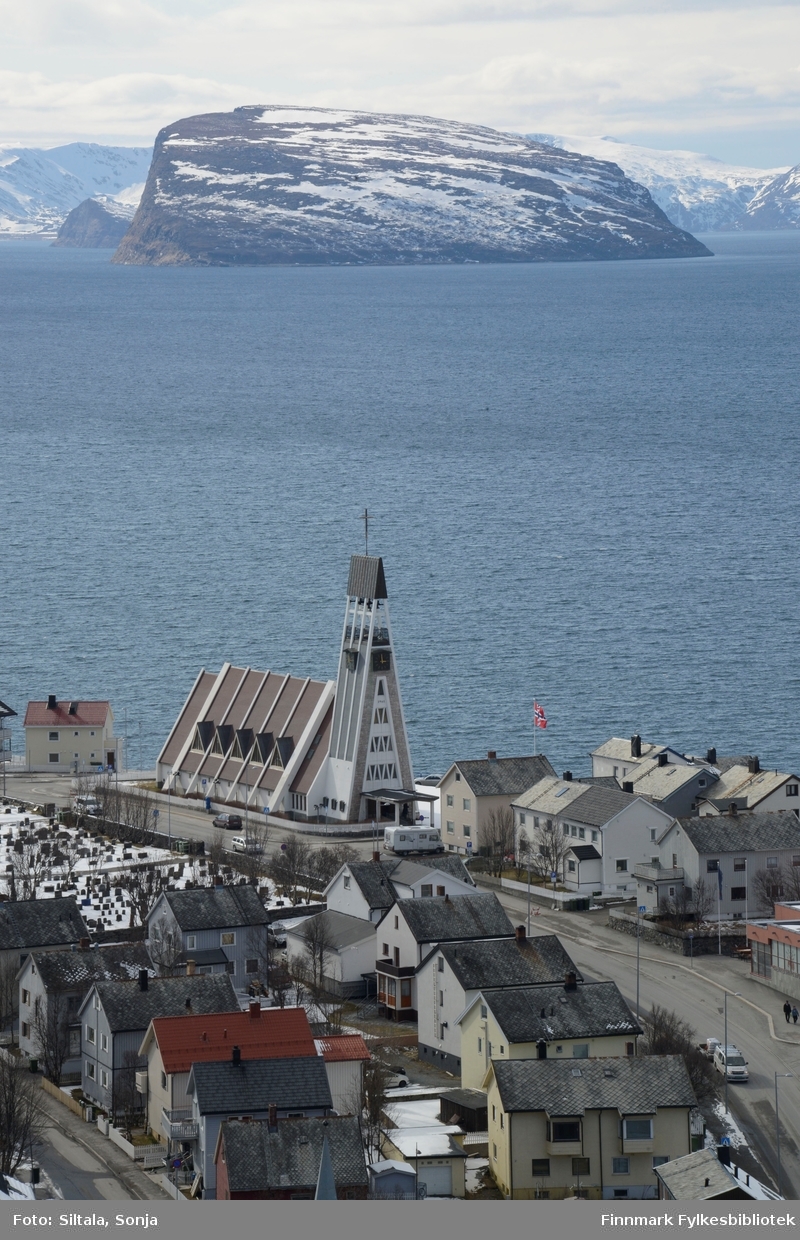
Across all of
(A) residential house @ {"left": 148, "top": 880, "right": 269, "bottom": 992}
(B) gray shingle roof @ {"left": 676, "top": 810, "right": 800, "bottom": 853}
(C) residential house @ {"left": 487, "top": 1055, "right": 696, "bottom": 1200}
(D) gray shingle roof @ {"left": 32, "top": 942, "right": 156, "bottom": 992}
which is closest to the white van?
(A) residential house @ {"left": 148, "top": 880, "right": 269, "bottom": 992}

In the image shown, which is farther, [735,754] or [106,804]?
[735,754]

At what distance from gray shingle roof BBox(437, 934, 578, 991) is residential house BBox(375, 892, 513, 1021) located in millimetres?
2993

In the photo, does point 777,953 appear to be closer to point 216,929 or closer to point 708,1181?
point 216,929

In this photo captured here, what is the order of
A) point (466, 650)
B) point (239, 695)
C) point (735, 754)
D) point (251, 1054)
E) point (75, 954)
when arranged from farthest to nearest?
point (466, 650)
point (735, 754)
point (239, 695)
point (75, 954)
point (251, 1054)

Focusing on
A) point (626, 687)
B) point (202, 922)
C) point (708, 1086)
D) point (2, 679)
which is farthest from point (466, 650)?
point (708, 1086)

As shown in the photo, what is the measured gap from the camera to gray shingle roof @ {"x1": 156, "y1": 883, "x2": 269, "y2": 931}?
227 ft

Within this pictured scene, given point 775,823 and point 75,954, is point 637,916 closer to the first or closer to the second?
point 775,823

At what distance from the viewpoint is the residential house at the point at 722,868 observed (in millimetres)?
79562

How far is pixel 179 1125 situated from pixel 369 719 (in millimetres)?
42280

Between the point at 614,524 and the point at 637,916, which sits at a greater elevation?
the point at 614,524

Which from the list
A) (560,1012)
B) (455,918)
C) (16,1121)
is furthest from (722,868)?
(16,1121)

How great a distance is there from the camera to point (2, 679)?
128 metres

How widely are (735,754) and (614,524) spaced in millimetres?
71174

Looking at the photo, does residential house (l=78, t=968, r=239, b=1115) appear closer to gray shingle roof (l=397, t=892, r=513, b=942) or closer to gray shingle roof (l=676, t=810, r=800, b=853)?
gray shingle roof (l=397, t=892, r=513, b=942)
